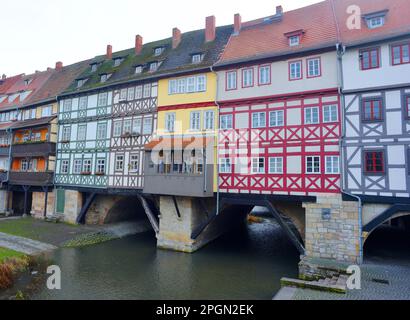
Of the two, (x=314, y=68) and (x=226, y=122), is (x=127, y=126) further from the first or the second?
(x=314, y=68)

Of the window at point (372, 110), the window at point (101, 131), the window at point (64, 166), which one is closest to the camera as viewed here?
the window at point (372, 110)

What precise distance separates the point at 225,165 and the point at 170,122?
4699 millimetres

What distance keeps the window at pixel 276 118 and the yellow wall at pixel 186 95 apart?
3.62 metres

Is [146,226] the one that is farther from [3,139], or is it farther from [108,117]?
[3,139]

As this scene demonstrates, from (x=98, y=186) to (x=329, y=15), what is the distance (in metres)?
18.4

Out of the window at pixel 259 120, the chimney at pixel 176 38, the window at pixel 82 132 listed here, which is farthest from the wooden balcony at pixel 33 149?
the window at pixel 259 120

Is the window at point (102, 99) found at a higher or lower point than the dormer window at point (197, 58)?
lower

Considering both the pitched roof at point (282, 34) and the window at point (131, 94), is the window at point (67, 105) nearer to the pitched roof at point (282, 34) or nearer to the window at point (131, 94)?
the window at point (131, 94)

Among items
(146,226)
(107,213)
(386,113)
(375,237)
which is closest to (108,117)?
(107,213)

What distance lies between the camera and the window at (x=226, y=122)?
1610 cm

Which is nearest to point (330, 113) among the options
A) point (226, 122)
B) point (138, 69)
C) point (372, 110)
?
point (372, 110)

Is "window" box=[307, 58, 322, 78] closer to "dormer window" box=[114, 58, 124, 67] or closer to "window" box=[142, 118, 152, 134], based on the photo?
"window" box=[142, 118, 152, 134]

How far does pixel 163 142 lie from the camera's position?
17.3 metres

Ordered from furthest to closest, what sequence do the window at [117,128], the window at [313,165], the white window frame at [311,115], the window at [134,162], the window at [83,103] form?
the window at [83,103] → the window at [117,128] → the window at [134,162] → the white window frame at [311,115] → the window at [313,165]
